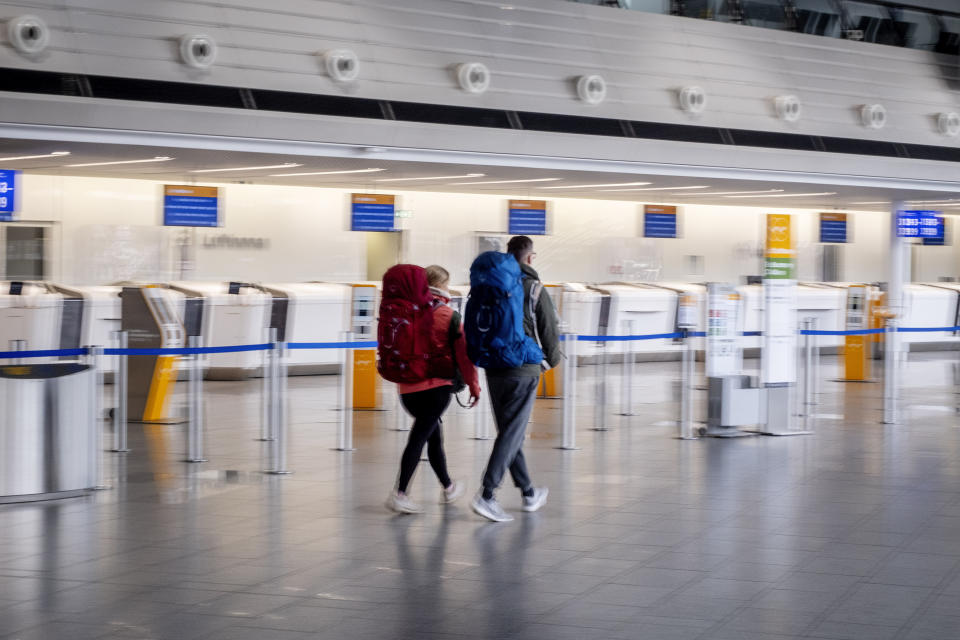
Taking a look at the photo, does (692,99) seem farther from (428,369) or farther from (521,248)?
(428,369)

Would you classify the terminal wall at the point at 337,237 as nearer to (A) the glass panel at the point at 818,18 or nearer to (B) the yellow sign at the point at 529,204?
(B) the yellow sign at the point at 529,204

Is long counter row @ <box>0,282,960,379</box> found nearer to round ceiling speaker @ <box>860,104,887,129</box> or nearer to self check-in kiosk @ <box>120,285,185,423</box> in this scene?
self check-in kiosk @ <box>120,285,185,423</box>

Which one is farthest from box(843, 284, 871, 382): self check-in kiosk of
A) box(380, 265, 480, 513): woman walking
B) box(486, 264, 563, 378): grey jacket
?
box(380, 265, 480, 513): woman walking

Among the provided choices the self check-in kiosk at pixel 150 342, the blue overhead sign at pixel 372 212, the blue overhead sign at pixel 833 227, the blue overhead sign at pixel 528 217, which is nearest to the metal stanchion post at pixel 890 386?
the self check-in kiosk at pixel 150 342

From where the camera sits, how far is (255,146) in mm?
16328

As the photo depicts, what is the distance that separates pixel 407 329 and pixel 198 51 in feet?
32.3

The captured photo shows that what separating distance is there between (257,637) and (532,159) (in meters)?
14.3

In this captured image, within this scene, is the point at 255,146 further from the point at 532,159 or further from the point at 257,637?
the point at 257,637

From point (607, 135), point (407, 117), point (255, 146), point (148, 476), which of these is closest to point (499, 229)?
point (607, 135)

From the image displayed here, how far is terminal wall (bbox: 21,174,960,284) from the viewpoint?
18.8m

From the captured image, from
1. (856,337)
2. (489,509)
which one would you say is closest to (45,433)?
(489,509)

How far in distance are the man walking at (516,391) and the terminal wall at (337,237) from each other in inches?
467

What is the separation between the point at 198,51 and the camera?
1678 centimetres

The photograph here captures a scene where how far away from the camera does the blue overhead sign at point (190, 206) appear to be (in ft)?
63.5
